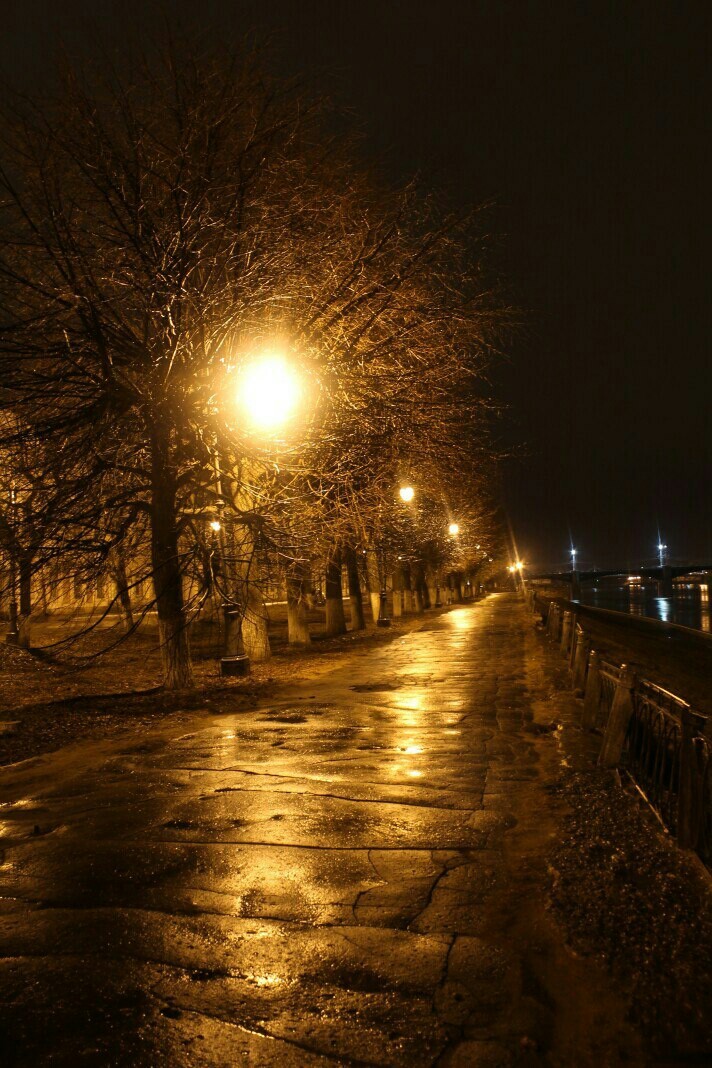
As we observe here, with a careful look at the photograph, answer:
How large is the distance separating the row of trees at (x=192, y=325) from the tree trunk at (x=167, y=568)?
38 millimetres

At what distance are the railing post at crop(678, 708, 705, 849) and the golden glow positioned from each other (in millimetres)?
8323

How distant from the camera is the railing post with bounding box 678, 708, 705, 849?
517cm

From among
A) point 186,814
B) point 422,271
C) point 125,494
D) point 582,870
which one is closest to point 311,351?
point 422,271

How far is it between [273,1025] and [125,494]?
9285 mm

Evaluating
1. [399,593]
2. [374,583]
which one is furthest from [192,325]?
[399,593]

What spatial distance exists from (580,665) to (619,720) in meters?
5.61

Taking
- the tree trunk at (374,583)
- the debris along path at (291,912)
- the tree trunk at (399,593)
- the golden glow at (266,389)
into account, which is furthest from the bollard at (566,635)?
the tree trunk at (399,593)

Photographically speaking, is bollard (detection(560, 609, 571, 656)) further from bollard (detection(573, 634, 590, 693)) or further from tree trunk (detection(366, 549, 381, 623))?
tree trunk (detection(366, 549, 381, 623))

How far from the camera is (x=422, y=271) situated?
13883 mm

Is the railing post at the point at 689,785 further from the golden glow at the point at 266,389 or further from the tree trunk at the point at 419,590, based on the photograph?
the tree trunk at the point at 419,590

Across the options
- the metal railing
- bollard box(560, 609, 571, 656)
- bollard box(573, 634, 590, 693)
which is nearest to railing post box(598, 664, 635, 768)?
the metal railing

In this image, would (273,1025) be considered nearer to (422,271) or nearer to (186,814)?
(186,814)

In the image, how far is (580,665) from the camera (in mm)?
13070

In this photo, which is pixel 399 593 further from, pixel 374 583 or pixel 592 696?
pixel 592 696
